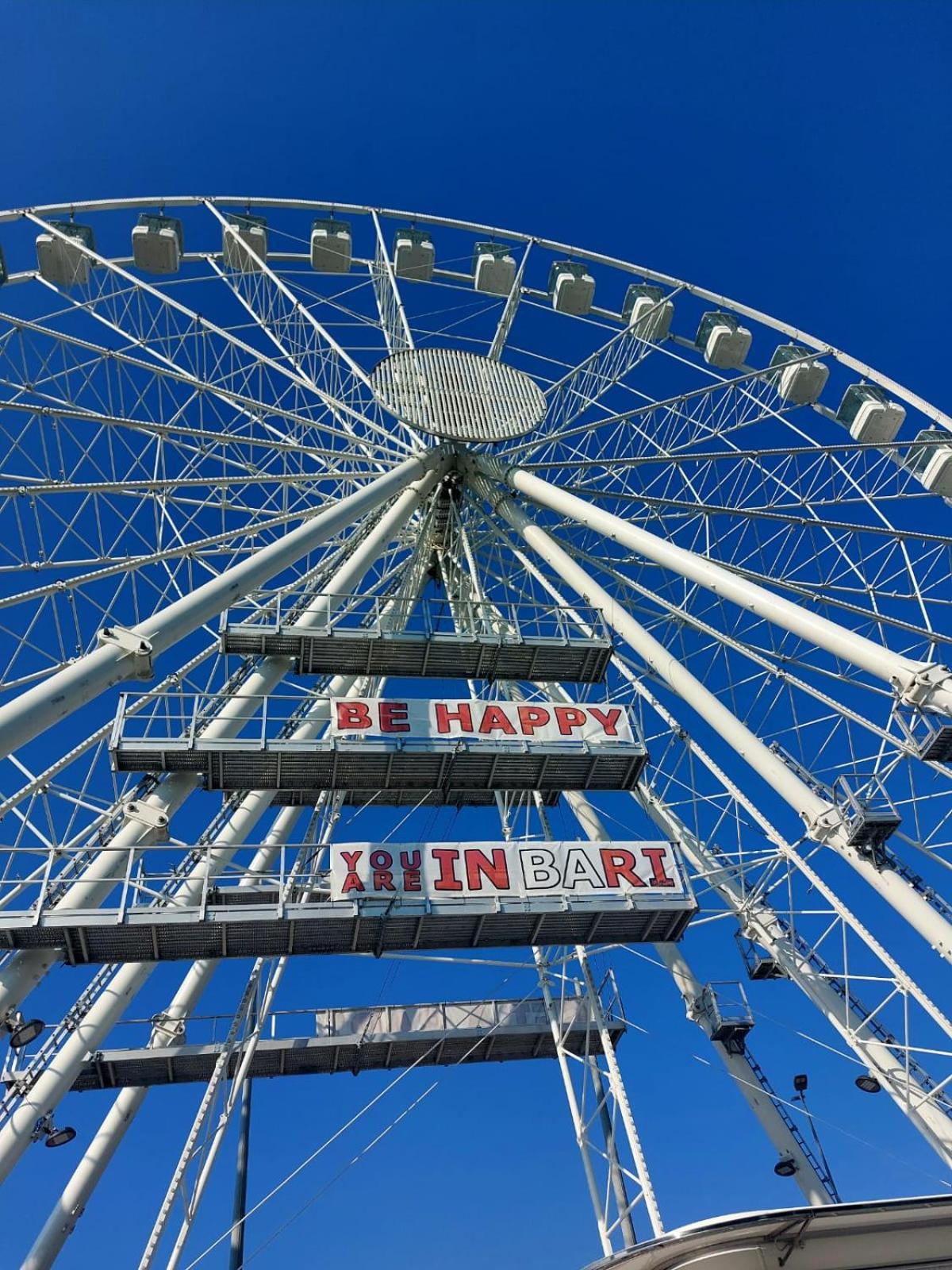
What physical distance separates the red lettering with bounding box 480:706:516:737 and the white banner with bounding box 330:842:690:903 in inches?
108

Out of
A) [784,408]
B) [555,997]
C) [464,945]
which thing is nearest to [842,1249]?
[464,945]

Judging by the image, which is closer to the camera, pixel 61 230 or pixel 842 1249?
pixel 842 1249

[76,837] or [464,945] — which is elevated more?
[76,837]

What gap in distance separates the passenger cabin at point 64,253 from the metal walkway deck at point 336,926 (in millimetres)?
18272

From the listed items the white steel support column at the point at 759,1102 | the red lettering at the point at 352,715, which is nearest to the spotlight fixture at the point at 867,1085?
the white steel support column at the point at 759,1102

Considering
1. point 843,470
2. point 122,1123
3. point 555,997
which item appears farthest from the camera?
point 843,470

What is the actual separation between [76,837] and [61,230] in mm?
17823

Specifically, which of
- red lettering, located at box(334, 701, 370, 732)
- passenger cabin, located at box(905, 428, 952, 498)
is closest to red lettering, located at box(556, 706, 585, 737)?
red lettering, located at box(334, 701, 370, 732)

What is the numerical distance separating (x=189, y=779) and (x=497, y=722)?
17.7 feet

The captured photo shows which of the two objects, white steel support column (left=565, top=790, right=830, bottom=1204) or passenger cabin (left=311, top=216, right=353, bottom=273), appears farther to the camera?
passenger cabin (left=311, top=216, right=353, bottom=273)

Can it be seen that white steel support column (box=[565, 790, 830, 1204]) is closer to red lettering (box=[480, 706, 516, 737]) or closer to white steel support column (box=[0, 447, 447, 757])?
red lettering (box=[480, 706, 516, 737])

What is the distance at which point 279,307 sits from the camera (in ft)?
86.5

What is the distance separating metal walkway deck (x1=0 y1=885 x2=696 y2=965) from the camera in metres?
12.4

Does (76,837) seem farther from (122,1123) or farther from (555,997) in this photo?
(555,997)
